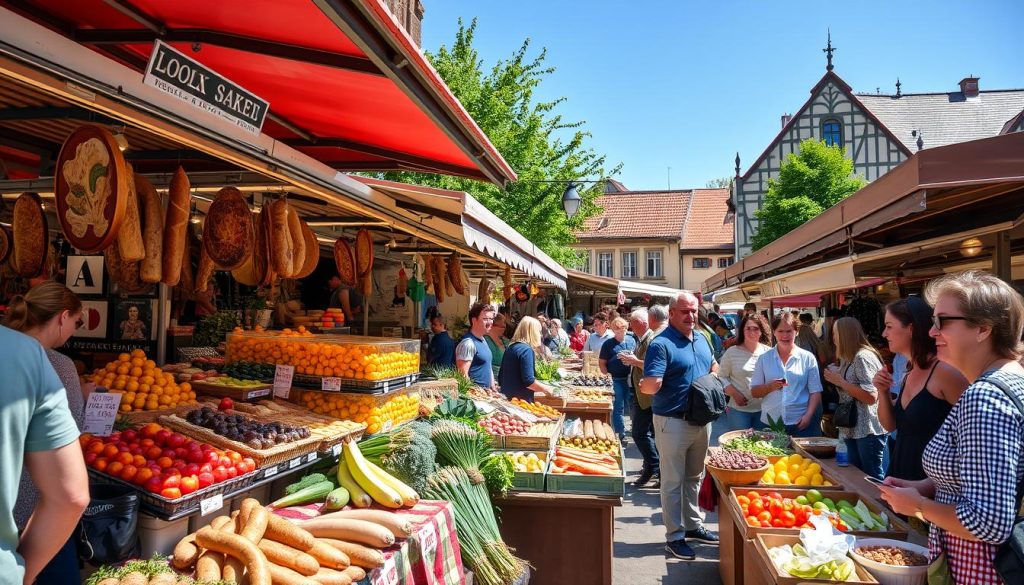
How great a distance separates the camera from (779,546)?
11.6 feet

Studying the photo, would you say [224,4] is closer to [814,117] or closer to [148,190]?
[148,190]

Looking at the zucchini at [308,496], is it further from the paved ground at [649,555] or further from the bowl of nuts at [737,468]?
the bowl of nuts at [737,468]

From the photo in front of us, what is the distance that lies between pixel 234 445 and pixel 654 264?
119 feet

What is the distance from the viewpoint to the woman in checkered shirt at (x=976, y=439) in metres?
2.22

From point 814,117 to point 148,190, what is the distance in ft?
113

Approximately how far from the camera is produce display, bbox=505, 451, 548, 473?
453 centimetres

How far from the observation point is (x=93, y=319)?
6.32 m

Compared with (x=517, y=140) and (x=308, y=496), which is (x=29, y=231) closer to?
(x=308, y=496)

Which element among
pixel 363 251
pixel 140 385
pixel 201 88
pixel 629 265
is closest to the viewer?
pixel 201 88

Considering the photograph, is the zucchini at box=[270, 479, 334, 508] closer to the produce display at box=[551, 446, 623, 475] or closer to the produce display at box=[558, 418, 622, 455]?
the produce display at box=[551, 446, 623, 475]

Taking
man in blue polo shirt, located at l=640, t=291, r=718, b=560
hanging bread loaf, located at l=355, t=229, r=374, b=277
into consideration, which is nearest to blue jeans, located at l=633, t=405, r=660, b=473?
man in blue polo shirt, located at l=640, t=291, r=718, b=560

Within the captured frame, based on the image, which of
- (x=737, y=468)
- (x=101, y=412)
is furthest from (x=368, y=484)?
(x=737, y=468)

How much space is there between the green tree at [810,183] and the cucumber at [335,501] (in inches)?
1089

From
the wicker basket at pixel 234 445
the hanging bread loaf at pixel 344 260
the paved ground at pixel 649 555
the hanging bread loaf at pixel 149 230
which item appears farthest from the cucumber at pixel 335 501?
the hanging bread loaf at pixel 344 260
